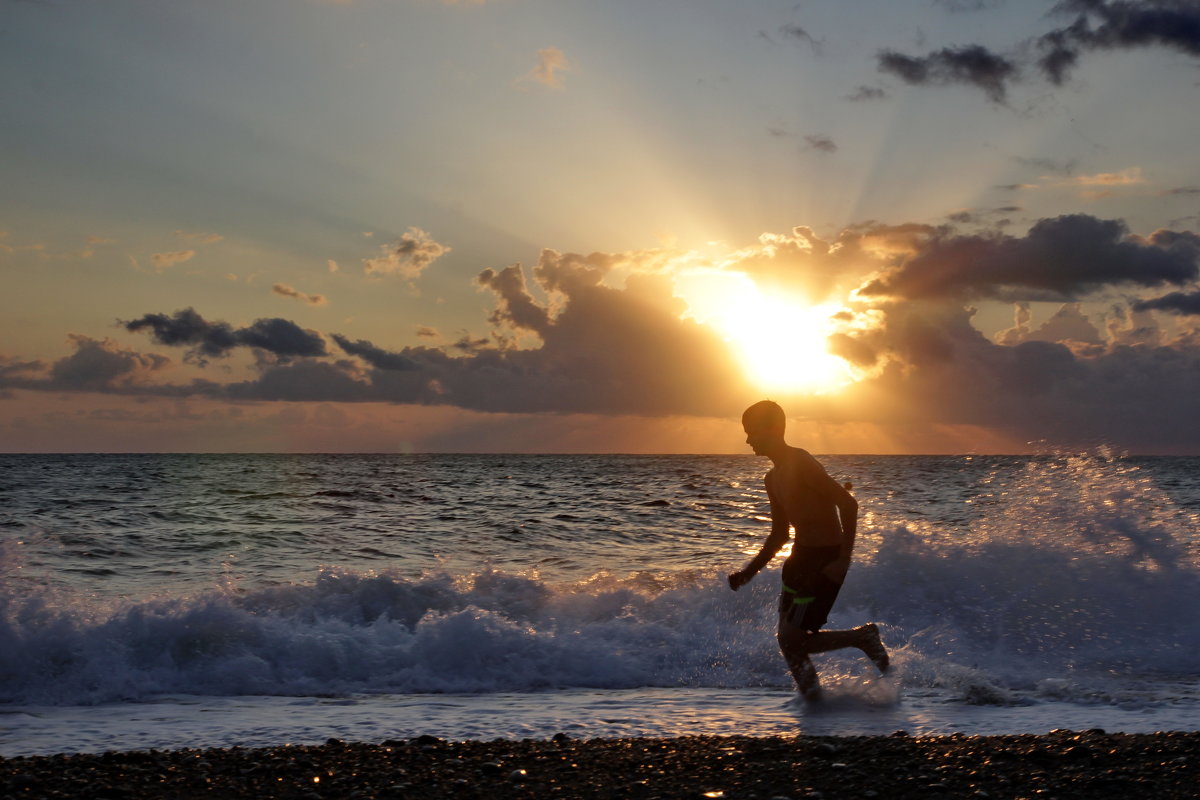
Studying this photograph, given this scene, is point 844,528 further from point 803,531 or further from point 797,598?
point 797,598

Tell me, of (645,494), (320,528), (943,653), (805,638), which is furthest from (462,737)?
(645,494)

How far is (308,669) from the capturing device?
27.3ft

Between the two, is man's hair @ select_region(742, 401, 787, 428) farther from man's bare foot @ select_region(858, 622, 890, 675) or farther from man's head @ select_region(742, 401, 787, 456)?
man's bare foot @ select_region(858, 622, 890, 675)

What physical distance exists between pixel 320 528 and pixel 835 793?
17.2 m

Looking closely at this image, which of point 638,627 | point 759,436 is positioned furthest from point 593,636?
point 759,436

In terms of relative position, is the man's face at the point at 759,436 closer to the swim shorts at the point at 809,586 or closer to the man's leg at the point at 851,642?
the swim shorts at the point at 809,586

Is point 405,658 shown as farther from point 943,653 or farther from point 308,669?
point 943,653

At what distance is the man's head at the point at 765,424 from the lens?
651 cm

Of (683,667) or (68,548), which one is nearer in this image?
(683,667)

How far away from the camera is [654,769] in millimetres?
4969

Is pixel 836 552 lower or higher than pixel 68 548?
higher

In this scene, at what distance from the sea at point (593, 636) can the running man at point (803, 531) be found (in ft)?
2.23

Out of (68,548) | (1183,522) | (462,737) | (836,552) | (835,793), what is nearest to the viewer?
(835,793)

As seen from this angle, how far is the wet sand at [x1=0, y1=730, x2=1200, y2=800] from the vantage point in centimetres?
458
